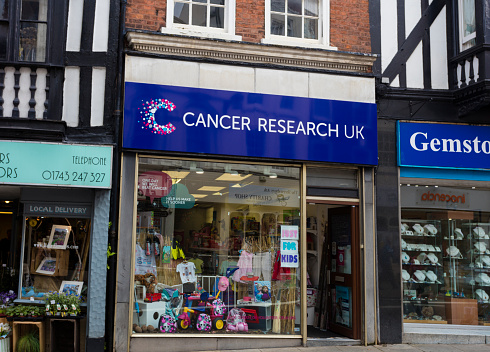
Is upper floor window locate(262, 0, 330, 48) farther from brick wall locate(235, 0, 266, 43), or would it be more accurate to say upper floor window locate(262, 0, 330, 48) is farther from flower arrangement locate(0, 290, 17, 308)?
flower arrangement locate(0, 290, 17, 308)

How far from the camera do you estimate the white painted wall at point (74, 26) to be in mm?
8562

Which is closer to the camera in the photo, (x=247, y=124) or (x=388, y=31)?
(x=247, y=124)

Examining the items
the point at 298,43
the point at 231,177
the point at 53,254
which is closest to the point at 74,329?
the point at 53,254

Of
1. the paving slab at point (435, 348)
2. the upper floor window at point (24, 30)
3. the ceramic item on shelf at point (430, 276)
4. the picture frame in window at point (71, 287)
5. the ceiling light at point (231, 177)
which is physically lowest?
the paving slab at point (435, 348)

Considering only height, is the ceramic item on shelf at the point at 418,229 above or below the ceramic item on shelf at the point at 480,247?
above

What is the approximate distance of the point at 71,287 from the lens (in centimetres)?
857

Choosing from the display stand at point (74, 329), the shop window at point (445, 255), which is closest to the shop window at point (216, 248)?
the display stand at point (74, 329)

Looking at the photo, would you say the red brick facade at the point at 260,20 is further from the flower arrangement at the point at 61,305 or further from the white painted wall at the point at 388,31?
the flower arrangement at the point at 61,305

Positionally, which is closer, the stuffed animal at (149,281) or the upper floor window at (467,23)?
the stuffed animal at (149,281)

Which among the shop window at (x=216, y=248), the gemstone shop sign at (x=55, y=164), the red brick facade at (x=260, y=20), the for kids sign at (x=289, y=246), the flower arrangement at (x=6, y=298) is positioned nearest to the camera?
the gemstone shop sign at (x=55, y=164)

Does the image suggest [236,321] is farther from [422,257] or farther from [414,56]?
[414,56]

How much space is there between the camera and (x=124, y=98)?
8.60 m

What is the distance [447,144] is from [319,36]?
313 centimetres

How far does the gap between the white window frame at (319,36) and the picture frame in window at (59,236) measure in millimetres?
4665
